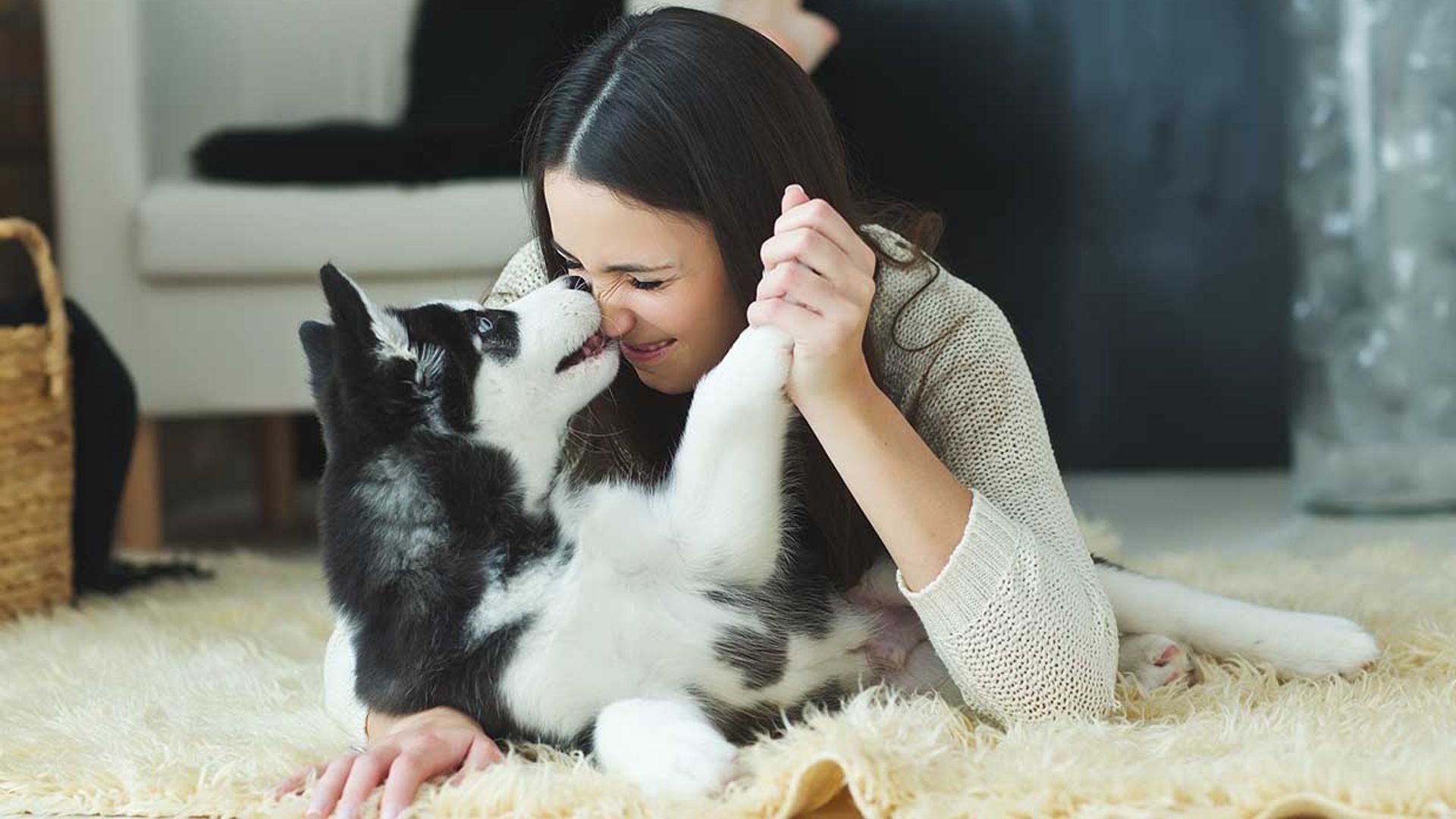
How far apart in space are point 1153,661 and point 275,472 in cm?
234

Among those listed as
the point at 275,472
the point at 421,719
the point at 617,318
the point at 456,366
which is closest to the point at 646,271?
the point at 617,318

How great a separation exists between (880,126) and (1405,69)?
108 cm

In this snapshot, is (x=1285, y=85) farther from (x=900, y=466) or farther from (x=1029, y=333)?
(x=900, y=466)

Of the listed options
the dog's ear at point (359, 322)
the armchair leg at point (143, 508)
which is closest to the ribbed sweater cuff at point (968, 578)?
the dog's ear at point (359, 322)

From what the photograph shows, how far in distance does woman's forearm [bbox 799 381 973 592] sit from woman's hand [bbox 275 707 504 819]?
36 cm

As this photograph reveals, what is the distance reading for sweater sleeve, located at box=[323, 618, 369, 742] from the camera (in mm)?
1437

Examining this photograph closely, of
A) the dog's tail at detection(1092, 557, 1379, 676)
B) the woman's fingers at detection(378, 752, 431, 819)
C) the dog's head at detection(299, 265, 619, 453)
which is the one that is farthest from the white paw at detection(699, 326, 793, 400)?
the dog's tail at detection(1092, 557, 1379, 676)

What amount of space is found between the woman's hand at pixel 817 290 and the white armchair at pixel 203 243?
1480 mm

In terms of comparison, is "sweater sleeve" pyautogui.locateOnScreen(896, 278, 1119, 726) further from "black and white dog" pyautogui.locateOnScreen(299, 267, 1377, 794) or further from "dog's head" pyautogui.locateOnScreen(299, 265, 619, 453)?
"dog's head" pyautogui.locateOnScreen(299, 265, 619, 453)

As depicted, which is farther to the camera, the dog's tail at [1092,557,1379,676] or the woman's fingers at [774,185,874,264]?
the dog's tail at [1092,557,1379,676]

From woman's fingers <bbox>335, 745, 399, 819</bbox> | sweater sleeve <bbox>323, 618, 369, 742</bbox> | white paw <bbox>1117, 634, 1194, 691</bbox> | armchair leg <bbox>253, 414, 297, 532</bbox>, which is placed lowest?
armchair leg <bbox>253, 414, 297, 532</bbox>

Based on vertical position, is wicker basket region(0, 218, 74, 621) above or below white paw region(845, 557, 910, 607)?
below

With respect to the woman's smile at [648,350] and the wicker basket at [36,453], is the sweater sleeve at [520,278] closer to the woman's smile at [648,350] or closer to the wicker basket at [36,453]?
the woman's smile at [648,350]

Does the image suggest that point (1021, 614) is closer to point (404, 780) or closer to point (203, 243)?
point (404, 780)
